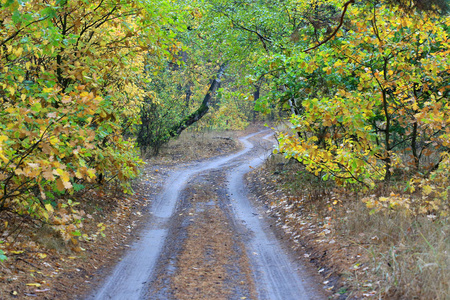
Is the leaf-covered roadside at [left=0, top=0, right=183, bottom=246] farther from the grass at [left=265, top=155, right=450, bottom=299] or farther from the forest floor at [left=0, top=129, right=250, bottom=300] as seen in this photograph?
the grass at [left=265, top=155, right=450, bottom=299]

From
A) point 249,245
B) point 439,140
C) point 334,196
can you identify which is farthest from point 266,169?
point 439,140

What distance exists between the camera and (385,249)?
534 centimetres

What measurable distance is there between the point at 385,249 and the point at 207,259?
3.07 meters

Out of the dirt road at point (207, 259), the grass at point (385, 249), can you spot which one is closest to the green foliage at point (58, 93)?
the dirt road at point (207, 259)

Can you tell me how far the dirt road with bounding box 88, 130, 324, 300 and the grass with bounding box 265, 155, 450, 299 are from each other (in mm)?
734

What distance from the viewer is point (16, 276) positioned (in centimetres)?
500

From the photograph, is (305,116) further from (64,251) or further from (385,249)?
(64,251)

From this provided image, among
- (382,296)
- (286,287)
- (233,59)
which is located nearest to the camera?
(382,296)

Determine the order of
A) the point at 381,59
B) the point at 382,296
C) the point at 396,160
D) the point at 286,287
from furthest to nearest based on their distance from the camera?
the point at 381,59
the point at 396,160
the point at 286,287
the point at 382,296

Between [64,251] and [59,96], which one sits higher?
[59,96]

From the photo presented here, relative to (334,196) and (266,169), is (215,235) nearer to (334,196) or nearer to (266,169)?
(334,196)

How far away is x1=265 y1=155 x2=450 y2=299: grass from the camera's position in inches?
163

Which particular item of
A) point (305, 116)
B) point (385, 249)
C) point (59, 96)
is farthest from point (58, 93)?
point (385, 249)

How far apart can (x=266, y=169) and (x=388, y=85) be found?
947 cm
